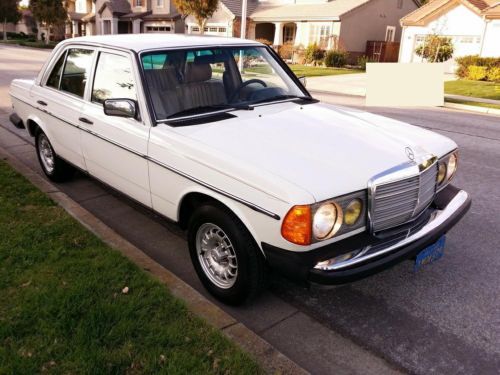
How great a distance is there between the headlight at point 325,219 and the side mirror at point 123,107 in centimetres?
176

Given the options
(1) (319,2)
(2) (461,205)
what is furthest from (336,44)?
(2) (461,205)

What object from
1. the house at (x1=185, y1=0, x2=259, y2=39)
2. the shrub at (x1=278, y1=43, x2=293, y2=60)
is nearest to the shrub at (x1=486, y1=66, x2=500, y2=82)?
the shrub at (x1=278, y1=43, x2=293, y2=60)

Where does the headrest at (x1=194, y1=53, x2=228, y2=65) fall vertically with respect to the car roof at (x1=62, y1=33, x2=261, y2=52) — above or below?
below

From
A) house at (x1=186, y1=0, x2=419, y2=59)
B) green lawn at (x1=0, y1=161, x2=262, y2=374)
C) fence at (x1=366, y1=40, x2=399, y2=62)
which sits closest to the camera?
green lawn at (x1=0, y1=161, x2=262, y2=374)

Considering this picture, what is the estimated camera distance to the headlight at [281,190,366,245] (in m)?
2.71

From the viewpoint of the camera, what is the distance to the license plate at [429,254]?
3.27 metres

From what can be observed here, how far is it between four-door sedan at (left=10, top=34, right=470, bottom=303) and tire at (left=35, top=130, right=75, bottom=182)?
724 mm

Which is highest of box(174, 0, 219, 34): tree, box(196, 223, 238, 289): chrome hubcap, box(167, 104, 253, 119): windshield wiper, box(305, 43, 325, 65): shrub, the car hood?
box(174, 0, 219, 34): tree

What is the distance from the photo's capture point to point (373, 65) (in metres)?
14.6

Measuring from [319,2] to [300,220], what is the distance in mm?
36224

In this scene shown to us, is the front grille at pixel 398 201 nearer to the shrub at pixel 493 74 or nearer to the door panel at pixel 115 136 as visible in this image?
the door panel at pixel 115 136

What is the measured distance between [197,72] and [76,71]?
5.35 ft

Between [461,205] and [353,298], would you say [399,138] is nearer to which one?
[461,205]

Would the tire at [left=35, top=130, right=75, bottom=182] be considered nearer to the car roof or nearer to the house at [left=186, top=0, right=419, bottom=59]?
the car roof
